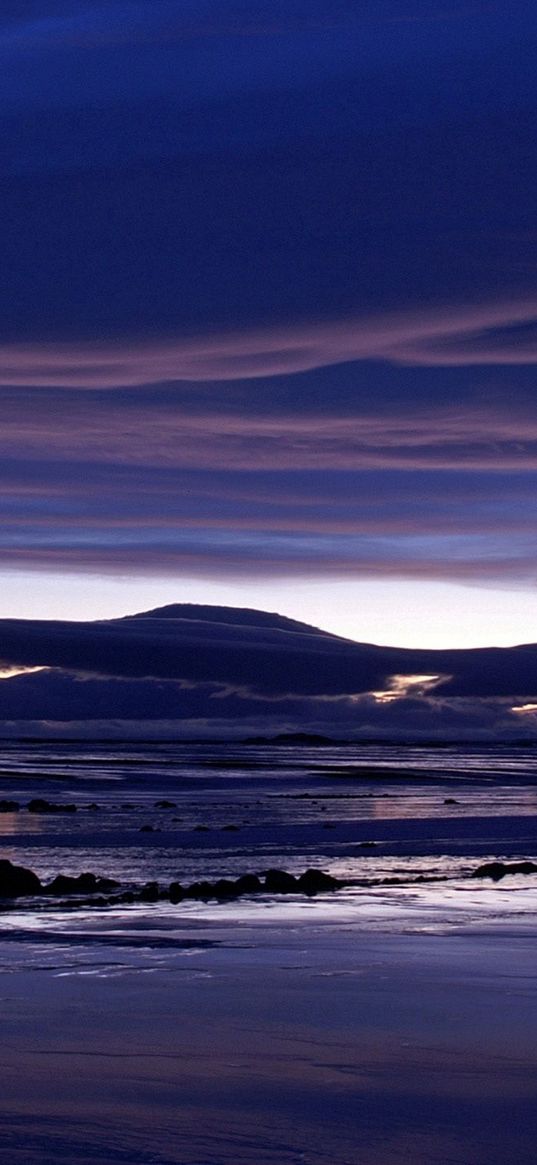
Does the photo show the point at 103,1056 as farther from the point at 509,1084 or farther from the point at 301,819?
the point at 301,819

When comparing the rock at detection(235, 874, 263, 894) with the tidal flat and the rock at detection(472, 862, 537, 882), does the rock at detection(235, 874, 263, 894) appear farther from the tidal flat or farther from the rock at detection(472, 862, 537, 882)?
the rock at detection(472, 862, 537, 882)

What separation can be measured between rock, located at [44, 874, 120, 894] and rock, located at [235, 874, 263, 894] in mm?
2009

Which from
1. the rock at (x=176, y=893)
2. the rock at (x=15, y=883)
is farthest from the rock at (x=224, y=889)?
the rock at (x=15, y=883)

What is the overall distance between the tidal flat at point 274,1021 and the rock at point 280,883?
64cm

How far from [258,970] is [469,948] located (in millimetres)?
2989

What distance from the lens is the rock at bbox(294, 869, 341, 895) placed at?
23.1 meters

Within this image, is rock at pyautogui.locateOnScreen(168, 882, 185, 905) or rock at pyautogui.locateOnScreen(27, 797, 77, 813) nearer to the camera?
rock at pyautogui.locateOnScreen(168, 882, 185, 905)

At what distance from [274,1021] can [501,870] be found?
602 inches

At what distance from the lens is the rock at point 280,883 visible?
2289 centimetres

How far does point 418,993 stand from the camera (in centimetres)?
1360

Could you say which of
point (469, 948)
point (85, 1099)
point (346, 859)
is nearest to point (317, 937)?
point (469, 948)

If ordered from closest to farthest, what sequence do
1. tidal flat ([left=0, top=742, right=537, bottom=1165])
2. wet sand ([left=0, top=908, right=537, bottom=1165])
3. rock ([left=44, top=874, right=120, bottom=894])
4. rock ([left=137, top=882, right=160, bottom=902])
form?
wet sand ([left=0, top=908, right=537, bottom=1165]) → tidal flat ([left=0, top=742, right=537, bottom=1165]) → rock ([left=137, top=882, right=160, bottom=902]) → rock ([left=44, top=874, right=120, bottom=894])

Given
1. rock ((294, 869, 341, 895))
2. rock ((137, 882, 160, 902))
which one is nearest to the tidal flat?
rock ((294, 869, 341, 895))

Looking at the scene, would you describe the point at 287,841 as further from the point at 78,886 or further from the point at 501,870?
the point at 78,886
